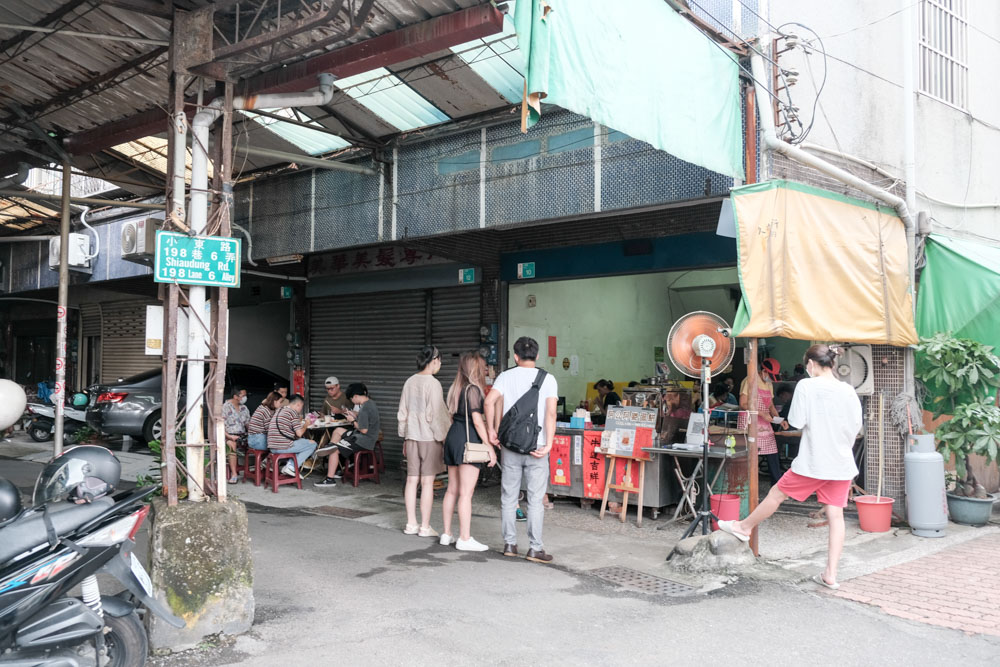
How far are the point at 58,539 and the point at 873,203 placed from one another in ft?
25.1

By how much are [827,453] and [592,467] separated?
3369 millimetres

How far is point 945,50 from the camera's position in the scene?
33.3 feet

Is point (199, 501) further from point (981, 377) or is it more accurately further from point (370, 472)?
point (981, 377)

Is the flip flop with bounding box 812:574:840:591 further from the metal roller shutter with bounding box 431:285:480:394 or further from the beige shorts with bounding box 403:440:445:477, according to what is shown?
the metal roller shutter with bounding box 431:285:480:394

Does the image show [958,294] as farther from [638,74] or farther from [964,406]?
[638,74]

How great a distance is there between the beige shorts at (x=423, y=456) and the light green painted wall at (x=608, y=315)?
386 centimetres

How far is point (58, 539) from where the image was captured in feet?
12.7

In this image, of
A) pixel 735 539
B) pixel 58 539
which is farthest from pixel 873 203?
pixel 58 539

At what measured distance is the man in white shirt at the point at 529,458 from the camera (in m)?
6.55

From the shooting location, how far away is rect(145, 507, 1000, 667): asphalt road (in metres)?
4.48

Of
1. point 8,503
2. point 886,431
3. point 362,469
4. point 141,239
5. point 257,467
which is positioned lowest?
point 362,469

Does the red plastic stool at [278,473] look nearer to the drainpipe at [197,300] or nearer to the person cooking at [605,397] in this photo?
the person cooking at [605,397]

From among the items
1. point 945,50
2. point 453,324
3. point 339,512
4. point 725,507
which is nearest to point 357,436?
point 339,512

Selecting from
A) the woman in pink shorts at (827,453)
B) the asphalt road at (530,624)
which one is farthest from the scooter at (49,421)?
the woman in pink shorts at (827,453)
